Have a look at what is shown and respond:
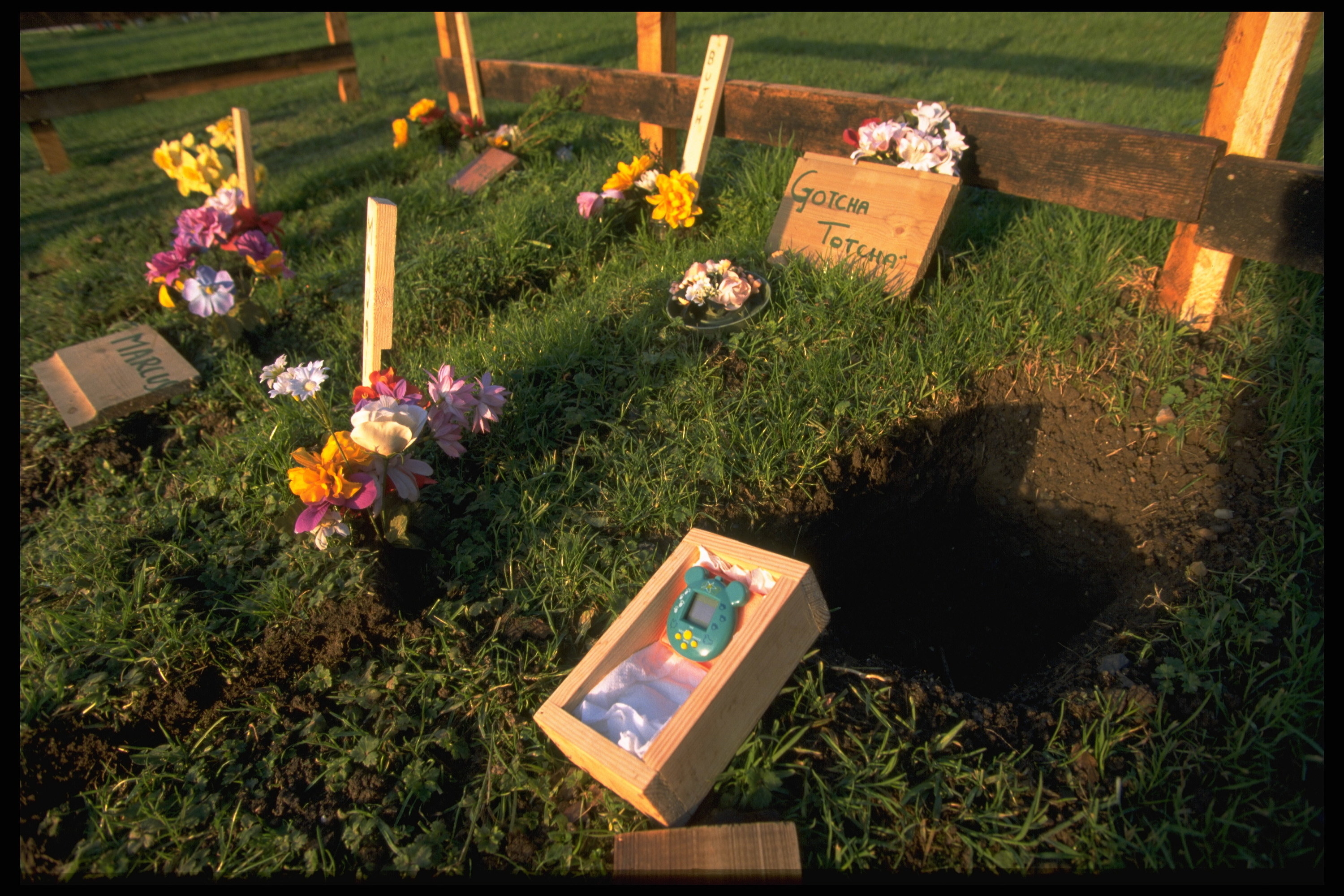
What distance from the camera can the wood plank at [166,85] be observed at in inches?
228

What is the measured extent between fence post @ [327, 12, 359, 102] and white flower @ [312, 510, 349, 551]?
7.03 m

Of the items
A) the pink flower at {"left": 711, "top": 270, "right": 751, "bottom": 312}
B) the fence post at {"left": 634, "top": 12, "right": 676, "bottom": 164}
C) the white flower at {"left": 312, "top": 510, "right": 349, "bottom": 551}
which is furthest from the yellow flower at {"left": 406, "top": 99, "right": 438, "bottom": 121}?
the white flower at {"left": 312, "top": 510, "right": 349, "bottom": 551}

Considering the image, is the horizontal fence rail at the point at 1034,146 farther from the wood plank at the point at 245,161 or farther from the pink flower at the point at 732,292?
the wood plank at the point at 245,161

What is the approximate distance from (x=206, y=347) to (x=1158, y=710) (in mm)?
3945

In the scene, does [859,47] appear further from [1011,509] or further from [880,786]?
[880,786]

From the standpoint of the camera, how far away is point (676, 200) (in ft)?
10.8

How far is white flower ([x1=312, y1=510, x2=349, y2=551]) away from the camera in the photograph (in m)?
1.86

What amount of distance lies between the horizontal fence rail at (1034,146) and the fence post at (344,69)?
15.5 feet

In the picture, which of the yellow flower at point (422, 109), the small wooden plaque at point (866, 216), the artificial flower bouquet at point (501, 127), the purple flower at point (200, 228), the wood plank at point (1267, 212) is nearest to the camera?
the wood plank at point (1267, 212)

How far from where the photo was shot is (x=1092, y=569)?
7.11 feet


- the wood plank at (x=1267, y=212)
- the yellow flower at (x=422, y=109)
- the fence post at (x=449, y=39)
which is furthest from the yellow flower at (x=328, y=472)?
the fence post at (x=449, y=39)

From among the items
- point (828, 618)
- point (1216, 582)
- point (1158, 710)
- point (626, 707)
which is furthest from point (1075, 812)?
point (626, 707)

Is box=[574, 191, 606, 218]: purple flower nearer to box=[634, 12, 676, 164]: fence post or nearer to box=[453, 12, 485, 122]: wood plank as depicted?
box=[634, 12, 676, 164]: fence post

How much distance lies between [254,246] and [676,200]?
76.8 inches
